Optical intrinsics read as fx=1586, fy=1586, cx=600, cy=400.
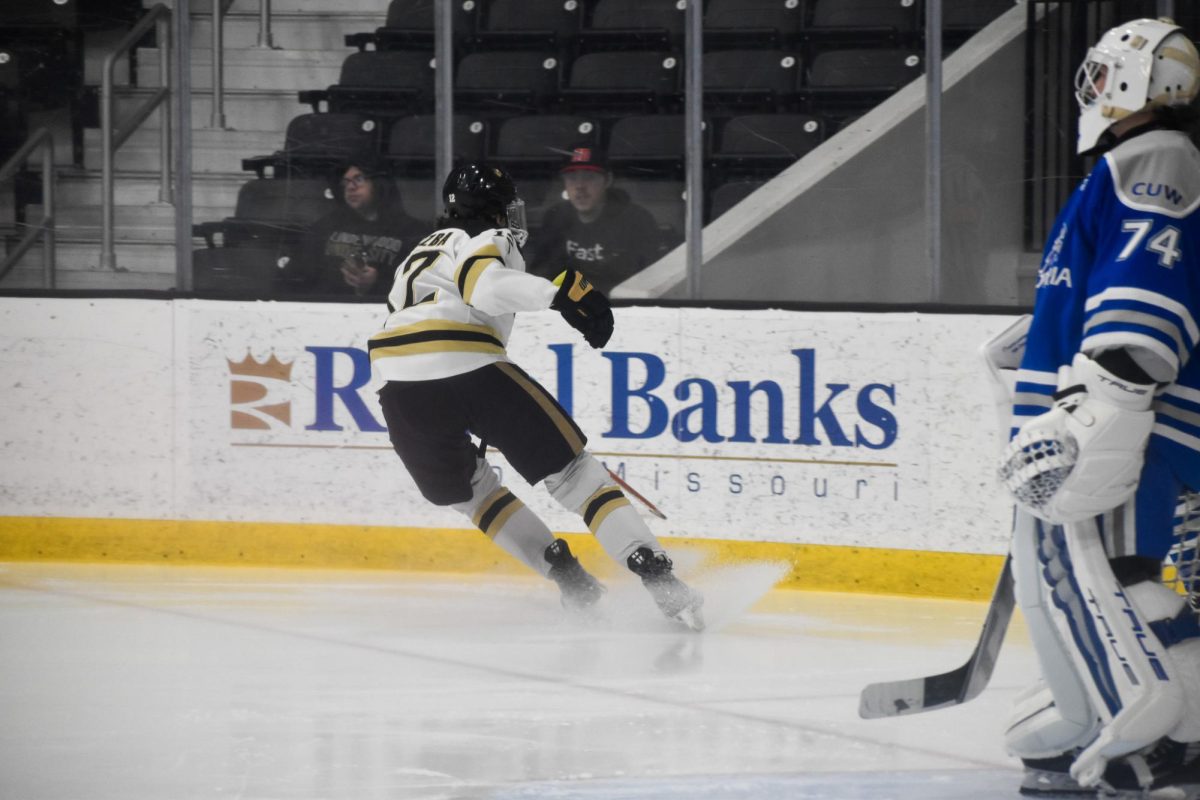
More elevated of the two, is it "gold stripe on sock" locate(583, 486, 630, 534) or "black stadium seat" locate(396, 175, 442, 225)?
"black stadium seat" locate(396, 175, 442, 225)

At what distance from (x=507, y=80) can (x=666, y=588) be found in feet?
7.06

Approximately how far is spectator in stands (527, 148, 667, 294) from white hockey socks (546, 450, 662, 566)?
3.79ft

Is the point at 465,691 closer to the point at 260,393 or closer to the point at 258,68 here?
the point at 260,393

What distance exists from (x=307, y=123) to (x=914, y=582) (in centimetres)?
248

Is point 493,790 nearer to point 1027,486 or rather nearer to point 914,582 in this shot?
point 1027,486

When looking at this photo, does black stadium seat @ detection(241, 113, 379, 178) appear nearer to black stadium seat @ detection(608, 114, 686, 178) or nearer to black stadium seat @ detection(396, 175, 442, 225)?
black stadium seat @ detection(396, 175, 442, 225)

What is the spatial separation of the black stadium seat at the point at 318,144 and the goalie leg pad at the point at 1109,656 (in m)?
3.34

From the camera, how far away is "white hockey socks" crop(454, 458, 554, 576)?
13.5 feet

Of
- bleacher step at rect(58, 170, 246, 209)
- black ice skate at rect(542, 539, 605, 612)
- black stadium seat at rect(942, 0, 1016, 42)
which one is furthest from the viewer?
bleacher step at rect(58, 170, 246, 209)

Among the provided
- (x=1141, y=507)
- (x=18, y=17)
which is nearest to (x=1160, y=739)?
(x=1141, y=507)

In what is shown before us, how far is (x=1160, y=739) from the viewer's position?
2426 mm

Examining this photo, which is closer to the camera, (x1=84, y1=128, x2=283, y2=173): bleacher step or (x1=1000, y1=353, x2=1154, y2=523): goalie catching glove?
(x1=1000, y1=353, x2=1154, y2=523): goalie catching glove

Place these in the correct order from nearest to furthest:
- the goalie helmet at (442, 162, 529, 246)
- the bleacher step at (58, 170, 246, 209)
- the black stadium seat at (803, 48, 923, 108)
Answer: the goalie helmet at (442, 162, 529, 246)
the black stadium seat at (803, 48, 923, 108)
the bleacher step at (58, 170, 246, 209)

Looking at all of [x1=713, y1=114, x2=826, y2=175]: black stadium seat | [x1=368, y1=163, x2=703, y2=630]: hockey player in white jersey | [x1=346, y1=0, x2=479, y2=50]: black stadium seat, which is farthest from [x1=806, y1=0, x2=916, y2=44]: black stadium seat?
[x1=368, y1=163, x2=703, y2=630]: hockey player in white jersey
